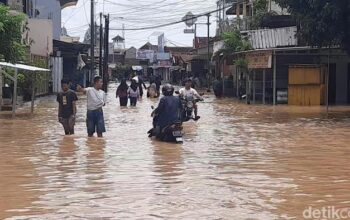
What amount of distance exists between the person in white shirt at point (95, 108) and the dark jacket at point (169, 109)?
4.88ft

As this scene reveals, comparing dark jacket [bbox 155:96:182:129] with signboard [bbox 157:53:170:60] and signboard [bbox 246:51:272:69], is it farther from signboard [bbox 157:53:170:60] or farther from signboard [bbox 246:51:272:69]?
signboard [bbox 157:53:170:60]

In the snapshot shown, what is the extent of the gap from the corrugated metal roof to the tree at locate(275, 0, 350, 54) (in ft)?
22.8

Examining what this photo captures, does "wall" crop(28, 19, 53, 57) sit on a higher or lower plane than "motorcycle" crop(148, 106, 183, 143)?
higher

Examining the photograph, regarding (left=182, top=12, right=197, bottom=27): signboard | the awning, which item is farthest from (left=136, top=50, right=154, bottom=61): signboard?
the awning

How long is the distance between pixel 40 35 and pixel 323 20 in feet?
79.9

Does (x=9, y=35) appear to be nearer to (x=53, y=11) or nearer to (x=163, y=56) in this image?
(x=53, y=11)

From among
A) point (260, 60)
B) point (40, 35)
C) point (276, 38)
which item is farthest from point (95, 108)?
point (40, 35)

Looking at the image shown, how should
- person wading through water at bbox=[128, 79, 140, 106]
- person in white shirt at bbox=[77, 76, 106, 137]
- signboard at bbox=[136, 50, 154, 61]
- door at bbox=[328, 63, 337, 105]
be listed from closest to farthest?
1. person in white shirt at bbox=[77, 76, 106, 137]
2. person wading through water at bbox=[128, 79, 140, 106]
3. door at bbox=[328, 63, 337, 105]
4. signboard at bbox=[136, 50, 154, 61]

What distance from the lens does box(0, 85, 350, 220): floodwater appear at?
823 centimetres

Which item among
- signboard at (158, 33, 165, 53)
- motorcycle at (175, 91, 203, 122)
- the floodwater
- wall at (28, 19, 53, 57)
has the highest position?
signboard at (158, 33, 165, 53)

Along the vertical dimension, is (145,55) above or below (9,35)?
above

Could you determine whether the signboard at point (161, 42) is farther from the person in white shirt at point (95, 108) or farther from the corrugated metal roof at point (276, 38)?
the person in white shirt at point (95, 108)

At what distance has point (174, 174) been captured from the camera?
428 inches

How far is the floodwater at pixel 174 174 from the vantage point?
823 cm
